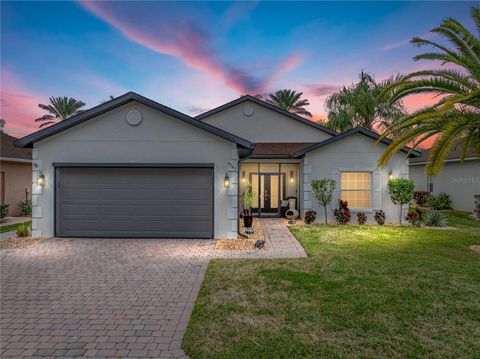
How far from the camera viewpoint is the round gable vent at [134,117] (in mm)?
9539

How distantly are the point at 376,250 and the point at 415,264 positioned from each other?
4.35ft

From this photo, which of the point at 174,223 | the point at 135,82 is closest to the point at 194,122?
the point at 174,223

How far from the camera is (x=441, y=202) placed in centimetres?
1750

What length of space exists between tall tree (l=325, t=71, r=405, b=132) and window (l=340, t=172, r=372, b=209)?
13.2 m

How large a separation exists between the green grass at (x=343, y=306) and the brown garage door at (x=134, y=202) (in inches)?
120

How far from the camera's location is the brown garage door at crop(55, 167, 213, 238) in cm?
959

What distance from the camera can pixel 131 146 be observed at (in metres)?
9.65

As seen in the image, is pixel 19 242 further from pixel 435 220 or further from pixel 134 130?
pixel 435 220

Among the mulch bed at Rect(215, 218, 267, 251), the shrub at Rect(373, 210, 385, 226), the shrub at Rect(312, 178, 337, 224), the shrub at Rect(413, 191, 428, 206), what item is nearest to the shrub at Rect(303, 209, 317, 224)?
the shrub at Rect(312, 178, 337, 224)

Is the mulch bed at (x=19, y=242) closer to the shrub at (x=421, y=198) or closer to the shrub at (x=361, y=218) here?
the shrub at (x=361, y=218)

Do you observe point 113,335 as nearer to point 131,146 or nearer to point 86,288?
point 86,288

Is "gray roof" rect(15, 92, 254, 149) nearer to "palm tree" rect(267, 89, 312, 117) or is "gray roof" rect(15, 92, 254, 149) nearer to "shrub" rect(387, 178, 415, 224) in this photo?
"shrub" rect(387, 178, 415, 224)

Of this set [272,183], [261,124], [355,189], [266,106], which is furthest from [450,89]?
[261,124]

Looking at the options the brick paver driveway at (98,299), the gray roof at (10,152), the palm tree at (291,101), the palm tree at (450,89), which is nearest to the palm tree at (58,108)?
the gray roof at (10,152)
